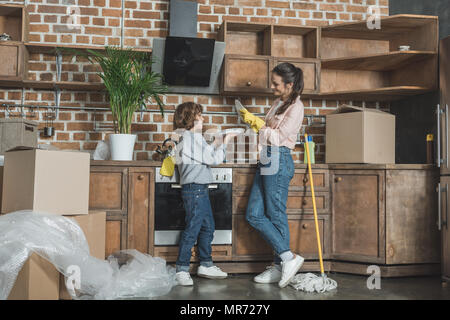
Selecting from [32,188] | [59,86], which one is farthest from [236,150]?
[32,188]

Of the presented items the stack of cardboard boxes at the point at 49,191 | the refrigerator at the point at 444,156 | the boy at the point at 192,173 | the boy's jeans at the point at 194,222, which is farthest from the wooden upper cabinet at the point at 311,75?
the stack of cardboard boxes at the point at 49,191

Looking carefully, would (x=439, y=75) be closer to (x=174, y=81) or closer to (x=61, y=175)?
(x=174, y=81)

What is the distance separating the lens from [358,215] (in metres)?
3.05

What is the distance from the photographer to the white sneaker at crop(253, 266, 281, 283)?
2.77 meters

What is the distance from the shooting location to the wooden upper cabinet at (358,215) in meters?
2.99

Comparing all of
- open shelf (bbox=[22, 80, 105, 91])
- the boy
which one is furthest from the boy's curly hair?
open shelf (bbox=[22, 80, 105, 91])

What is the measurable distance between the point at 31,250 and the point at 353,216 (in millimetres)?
2034

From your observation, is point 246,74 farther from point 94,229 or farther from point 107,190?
point 94,229

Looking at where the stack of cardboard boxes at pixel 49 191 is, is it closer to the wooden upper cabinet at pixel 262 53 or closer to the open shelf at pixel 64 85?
the open shelf at pixel 64 85

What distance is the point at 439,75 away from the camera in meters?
3.07

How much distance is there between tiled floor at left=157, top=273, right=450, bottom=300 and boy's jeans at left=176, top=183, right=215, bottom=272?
0.17m

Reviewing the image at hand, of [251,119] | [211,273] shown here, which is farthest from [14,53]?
[211,273]

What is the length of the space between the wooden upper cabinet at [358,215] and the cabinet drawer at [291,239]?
0.27ft
